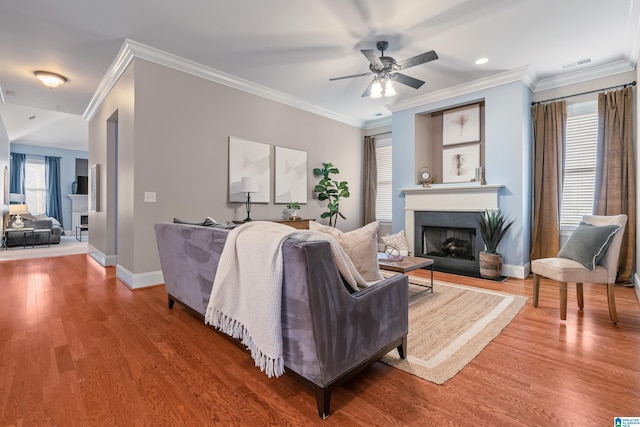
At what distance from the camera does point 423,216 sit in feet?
16.8

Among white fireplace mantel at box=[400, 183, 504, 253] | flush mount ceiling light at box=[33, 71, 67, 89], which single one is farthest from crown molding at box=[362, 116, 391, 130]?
flush mount ceiling light at box=[33, 71, 67, 89]

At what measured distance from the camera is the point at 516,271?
169 inches

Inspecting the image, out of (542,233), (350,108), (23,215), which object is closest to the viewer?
(542,233)

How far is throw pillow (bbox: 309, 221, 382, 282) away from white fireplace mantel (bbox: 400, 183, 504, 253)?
3121 millimetres

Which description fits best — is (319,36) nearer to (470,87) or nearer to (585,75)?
(470,87)

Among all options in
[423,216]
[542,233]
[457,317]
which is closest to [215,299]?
[457,317]

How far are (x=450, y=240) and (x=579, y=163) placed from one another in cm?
201

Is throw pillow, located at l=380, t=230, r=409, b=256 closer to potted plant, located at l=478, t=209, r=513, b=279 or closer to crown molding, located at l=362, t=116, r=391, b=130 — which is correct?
potted plant, located at l=478, t=209, r=513, b=279

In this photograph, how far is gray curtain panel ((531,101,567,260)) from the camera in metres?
4.30

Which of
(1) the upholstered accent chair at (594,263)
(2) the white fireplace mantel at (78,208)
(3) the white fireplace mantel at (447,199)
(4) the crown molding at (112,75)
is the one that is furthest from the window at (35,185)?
(1) the upholstered accent chair at (594,263)

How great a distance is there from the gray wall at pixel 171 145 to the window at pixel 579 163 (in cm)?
425

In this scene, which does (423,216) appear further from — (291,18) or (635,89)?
A: (291,18)

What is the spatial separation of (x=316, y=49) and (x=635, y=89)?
4005 mm

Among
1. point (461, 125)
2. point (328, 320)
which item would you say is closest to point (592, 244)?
point (328, 320)
